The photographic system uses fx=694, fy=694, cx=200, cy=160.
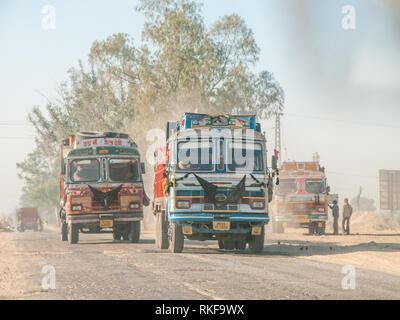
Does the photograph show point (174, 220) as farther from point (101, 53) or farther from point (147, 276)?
point (101, 53)

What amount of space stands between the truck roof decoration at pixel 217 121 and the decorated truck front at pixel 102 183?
650 centimetres

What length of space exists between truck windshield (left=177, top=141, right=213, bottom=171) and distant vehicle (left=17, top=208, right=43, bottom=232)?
50885 millimetres

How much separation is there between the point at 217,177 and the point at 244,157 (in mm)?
925

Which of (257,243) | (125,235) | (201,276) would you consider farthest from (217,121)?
(125,235)

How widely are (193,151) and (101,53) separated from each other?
3350 centimetres

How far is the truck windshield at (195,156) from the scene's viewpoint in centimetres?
1781

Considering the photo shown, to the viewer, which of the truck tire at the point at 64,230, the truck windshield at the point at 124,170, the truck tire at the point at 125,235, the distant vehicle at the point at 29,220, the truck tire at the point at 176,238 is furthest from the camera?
the distant vehicle at the point at 29,220

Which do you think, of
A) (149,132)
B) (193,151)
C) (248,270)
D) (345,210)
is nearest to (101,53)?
(149,132)

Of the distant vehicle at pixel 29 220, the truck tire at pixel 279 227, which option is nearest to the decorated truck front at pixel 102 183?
the truck tire at pixel 279 227

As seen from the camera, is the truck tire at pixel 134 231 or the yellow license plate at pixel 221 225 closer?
the yellow license plate at pixel 221 225

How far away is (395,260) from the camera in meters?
17.0

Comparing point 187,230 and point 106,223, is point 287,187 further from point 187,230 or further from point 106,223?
point 187,230

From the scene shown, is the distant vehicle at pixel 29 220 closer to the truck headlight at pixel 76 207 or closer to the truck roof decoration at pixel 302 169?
the truck roof decoration at pixel 302 169

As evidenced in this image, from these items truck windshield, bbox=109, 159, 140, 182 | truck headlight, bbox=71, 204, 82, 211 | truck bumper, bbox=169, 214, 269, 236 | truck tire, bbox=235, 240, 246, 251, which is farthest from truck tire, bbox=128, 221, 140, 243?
truck bumper, bbox=169, 214, 269, 236
